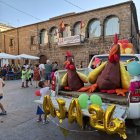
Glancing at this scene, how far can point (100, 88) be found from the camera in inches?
188

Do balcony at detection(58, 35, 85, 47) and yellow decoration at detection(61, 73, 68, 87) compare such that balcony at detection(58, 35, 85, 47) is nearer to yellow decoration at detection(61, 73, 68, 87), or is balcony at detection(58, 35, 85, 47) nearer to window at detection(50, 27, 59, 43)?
window at detection(50, 27, 59, 43)

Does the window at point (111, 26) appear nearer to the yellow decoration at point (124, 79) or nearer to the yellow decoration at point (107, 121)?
the yellow decoration at point (124, 79)

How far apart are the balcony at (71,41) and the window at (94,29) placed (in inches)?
44.1

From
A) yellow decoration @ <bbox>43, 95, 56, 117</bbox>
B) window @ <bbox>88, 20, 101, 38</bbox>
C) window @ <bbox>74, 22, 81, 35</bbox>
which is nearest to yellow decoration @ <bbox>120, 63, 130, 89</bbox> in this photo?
yellow decoration @ <bbox>43, 95, 56, 117</bbox>

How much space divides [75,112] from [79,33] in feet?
77.7

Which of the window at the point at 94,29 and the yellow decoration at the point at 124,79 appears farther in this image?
the window at the point at 94,29

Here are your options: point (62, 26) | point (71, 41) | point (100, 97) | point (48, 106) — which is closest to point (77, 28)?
point (71, 41)

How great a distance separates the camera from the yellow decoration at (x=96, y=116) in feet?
11.3

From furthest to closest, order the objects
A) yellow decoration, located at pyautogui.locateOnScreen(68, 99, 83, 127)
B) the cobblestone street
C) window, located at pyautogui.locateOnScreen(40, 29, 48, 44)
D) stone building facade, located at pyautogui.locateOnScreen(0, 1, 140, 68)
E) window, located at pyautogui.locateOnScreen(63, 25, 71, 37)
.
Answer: window, located at pyautogui.locateOnScreen(40, 29, 48, 44), window, located at pyautogui.locateOnScreen(63, 25, 71, 37), stone building facade, located at pyautogui.locateOnScreen(0, 1, 140, 68), the cobblestone street, yellow decoration, located at pyautogui.locateOnScreen(68, 99, 83, 127)

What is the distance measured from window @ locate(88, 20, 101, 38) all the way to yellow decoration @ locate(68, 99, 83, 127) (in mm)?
22319

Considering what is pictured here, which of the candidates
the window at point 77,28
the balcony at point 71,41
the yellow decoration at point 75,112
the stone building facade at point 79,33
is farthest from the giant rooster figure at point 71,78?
the window at point 77,28

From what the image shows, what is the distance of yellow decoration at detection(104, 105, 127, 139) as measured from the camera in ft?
10.9

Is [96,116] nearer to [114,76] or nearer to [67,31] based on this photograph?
[114,76]

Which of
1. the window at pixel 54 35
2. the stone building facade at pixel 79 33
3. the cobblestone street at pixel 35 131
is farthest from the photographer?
the window at pixel 54 35
